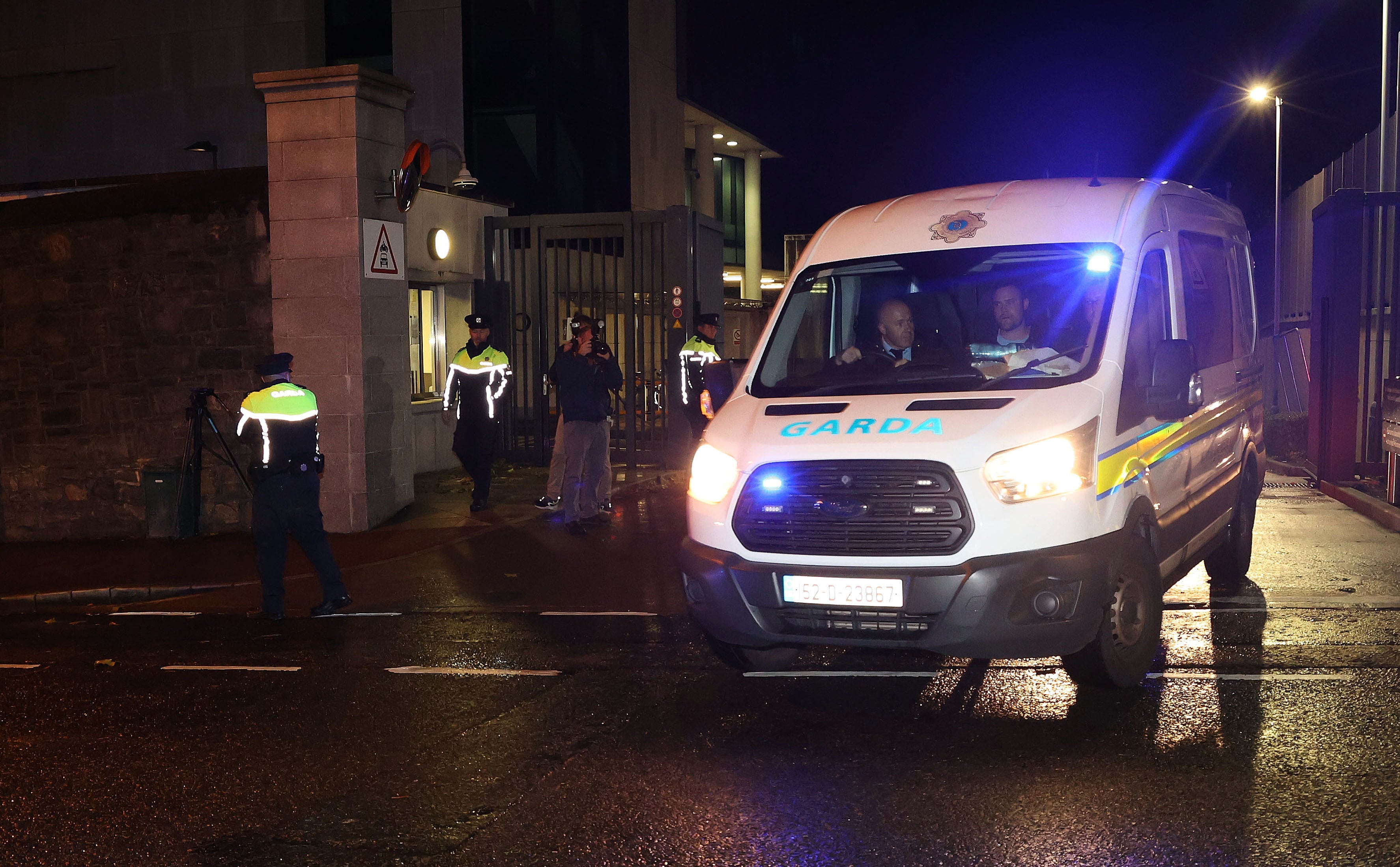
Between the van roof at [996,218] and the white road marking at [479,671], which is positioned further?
the white road marking at [479,671]

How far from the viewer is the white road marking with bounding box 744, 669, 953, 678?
6.39 metres

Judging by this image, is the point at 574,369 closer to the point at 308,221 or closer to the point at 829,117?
the point at 308,221

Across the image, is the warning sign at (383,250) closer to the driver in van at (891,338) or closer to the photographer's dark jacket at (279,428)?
the photographer's dark jacket at (279,428)

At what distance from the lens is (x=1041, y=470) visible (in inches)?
211

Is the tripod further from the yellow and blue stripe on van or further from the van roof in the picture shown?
the yellow and blue stripe on van

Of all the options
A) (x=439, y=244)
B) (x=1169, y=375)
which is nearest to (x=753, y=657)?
(x=1169, y=375)

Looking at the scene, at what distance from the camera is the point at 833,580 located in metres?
5.46

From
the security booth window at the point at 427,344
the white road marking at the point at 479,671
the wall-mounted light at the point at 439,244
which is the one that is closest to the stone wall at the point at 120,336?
Result: the wall-mounted light at the point at 439,244

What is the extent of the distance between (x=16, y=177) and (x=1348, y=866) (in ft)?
98.7

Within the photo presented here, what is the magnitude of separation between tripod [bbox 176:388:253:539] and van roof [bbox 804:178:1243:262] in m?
7.61

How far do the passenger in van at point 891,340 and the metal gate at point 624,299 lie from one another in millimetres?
10095

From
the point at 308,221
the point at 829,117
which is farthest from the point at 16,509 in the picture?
the point at 829,117

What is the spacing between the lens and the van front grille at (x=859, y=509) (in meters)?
5.35

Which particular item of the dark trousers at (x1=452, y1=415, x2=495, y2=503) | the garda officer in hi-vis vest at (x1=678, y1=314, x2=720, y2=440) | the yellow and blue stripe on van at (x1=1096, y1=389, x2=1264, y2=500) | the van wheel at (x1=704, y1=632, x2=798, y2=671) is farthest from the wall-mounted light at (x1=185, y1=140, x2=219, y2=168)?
the yellow and blue stripe on van at (x1=1096, y1=389, x2=1264, y2=500)
